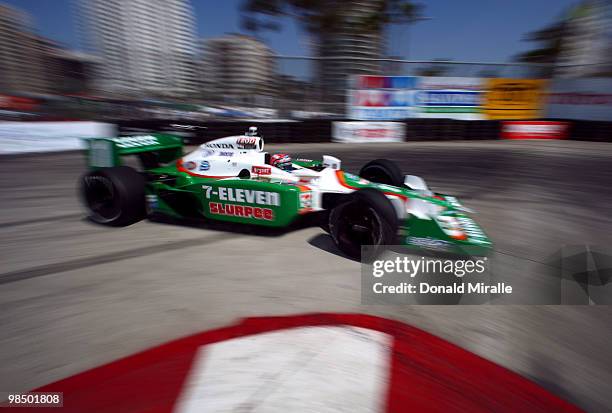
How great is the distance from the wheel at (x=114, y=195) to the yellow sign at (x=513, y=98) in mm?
16935

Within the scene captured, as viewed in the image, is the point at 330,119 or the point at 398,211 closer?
the point at 398,211

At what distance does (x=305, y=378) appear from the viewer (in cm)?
214

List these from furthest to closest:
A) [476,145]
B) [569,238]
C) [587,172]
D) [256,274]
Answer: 1. [476,145]
2. [587,172]
3. [569,238]
4. [256,274]

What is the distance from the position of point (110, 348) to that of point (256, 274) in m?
1.36

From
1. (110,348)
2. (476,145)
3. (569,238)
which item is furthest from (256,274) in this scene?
(476,145)

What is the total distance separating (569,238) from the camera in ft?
15.0

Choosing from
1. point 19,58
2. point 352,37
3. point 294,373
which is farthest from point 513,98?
point 19,58

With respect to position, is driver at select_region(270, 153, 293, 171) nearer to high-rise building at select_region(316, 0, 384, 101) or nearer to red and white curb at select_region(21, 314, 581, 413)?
red and white curb at select_region(21, 314, 581, 413)

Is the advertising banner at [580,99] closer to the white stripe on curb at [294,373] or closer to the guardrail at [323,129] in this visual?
the guardrail at [323,129]

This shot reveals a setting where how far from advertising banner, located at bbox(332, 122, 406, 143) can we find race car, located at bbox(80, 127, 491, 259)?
10125 millimetres

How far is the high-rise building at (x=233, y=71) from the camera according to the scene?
15.8 metres

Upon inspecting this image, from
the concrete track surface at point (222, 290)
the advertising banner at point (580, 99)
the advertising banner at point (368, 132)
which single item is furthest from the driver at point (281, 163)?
the advertising banner at point (580, 99)

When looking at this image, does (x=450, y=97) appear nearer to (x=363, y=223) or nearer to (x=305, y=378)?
(x=363, y=223)

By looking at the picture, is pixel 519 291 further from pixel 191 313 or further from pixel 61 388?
pixel 61 388
